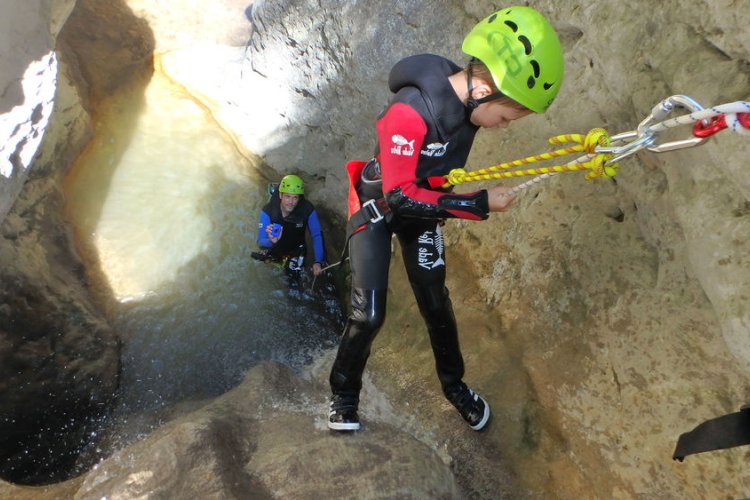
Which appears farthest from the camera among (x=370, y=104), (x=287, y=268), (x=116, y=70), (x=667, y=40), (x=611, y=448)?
(x=116, y=70)

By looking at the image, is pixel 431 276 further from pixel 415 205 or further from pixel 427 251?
pixel 415 205

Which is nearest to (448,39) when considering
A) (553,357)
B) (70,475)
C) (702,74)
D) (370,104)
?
(370,104)

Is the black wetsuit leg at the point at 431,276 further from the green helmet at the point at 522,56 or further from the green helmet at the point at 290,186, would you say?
the green helmet at the point at 290,186

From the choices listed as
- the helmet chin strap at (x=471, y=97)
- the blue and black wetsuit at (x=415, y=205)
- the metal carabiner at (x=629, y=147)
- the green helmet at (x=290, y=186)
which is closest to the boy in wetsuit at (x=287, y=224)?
the green helmet at (x=290, y=186)

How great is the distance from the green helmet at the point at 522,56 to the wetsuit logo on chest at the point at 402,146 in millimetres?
474

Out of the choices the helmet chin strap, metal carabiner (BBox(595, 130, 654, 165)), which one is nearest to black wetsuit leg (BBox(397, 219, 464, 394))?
the helmet chin strap

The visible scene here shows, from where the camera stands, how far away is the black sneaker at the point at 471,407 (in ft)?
10.7

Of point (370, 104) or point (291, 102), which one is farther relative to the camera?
point (291, 102)

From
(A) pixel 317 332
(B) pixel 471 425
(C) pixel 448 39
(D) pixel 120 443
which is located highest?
(C) pixel 448 39

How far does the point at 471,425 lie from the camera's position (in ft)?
10.8

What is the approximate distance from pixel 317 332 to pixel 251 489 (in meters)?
2.63

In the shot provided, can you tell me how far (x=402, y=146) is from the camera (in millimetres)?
2449

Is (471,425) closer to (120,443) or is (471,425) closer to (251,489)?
(251,489)

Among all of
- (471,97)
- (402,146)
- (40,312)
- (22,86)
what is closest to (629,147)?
(471,97)
